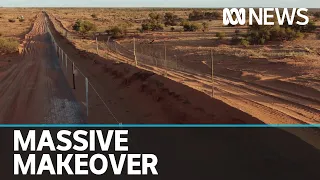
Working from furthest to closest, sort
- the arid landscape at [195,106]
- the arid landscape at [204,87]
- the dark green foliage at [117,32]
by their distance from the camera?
the dark green foliage at [117,32]
the arid landscape at [204,87]
the arid landscape at [195,106]

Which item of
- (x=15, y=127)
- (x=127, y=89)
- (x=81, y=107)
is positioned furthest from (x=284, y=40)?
A: (x=15, y=127)

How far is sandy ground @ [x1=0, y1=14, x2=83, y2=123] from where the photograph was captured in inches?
525

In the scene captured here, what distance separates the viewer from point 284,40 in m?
34.7

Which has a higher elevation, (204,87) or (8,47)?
(8,47)

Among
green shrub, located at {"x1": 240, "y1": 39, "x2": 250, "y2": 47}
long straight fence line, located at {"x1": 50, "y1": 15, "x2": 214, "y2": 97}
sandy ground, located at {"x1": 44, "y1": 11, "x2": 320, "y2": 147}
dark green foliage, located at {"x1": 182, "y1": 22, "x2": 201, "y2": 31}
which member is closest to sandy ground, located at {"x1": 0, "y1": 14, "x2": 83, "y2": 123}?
sandy ground, located at {"x1": 44, "y1": 11, "x2": 320, "y2": 147}

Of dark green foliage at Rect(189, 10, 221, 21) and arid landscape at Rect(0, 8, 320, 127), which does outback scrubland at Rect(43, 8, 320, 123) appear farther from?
dark green foliage at Rect(189, 10, 221, 21)

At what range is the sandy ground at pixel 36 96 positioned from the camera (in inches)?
525

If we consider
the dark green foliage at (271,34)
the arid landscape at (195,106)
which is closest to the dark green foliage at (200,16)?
the dark green foliage at (271,34)

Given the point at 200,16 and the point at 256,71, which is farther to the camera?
the point at 200,16

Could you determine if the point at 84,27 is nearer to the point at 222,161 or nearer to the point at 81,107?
the point at 81,107

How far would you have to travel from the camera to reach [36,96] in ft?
56.0

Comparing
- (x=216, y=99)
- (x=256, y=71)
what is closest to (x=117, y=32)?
(x=256, y=71)

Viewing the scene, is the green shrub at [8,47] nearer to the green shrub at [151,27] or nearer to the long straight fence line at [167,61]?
the long straight fence line at [167,61]

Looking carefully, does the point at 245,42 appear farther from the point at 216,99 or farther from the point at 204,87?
the point at 216,99
